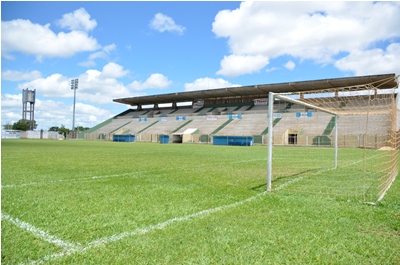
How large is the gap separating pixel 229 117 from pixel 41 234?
4263 cm

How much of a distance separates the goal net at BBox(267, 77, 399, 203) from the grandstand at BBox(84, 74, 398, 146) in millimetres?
192

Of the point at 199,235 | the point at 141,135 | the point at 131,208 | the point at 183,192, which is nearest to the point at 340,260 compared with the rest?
the point at 199,235

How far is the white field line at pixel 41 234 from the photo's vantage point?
280 cm

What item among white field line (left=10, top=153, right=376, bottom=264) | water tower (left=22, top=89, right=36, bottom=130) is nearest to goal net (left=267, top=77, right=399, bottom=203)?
white field line (left=10, top=153, right=376, bottom=264)

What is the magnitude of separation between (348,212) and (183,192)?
9.13 feet

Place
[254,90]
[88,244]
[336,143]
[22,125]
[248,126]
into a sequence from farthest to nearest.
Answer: [22,125] → [254,90] → [248,126] → [336,143] → [88,244]

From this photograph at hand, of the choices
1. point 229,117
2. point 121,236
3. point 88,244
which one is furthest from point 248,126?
point 88,244

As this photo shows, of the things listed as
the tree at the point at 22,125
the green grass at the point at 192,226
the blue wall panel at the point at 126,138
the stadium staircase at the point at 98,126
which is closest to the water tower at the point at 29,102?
the tree at the point at 22,125

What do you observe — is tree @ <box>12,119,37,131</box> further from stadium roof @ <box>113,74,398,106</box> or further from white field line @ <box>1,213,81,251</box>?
white field line @ <box>1,213,81,251</box>

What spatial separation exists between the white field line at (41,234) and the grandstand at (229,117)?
27210mm

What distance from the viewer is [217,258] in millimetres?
2553

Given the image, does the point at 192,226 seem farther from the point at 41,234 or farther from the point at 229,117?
the point at 229,117

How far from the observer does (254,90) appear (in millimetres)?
45844

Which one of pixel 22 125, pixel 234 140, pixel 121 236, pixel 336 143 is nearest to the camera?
pixel 121 236
